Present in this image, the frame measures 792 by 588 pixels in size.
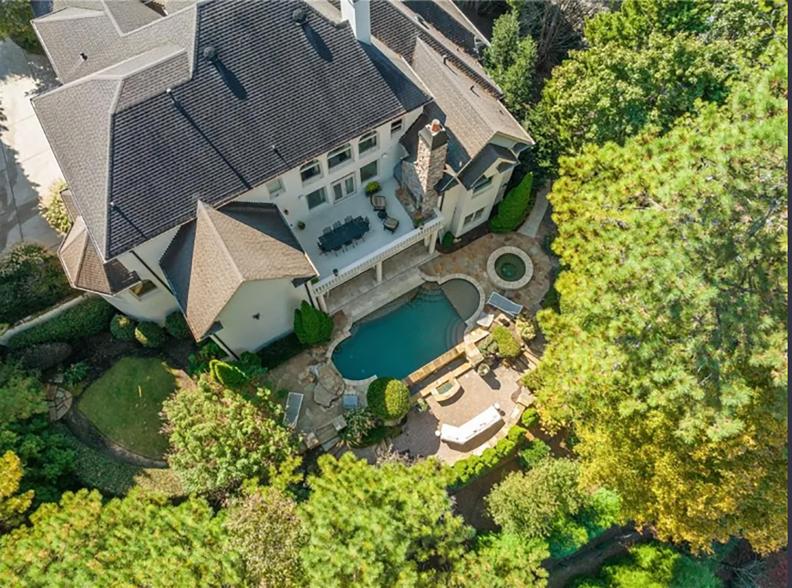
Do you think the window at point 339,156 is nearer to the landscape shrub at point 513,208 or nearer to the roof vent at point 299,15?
the roof vent at point 299,15

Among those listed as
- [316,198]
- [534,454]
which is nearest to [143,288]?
[316,198]

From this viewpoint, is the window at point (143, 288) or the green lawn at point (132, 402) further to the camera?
the green lawn at point (132, 402)

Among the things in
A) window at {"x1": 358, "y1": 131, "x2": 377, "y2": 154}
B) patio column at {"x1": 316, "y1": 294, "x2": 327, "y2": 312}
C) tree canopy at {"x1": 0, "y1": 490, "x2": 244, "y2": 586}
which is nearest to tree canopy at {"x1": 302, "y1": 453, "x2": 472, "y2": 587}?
tree canopy at {"x1": 0, "y1": 490, "x2": 244, "y2": 586}

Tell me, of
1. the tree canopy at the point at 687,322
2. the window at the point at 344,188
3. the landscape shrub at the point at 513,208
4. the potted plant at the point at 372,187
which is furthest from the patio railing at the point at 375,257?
the tree canopy at the point at 687,322

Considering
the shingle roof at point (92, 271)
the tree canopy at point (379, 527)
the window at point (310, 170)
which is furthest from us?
the window at point (310, 170)

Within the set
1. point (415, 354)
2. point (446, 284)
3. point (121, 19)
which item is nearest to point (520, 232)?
point (446, 284)

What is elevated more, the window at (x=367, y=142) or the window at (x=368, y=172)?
the window at (x=367, y=142)

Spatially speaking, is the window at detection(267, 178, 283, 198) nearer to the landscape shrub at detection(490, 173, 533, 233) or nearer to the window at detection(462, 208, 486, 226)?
the window at detection(462, 208, 486, 226)
